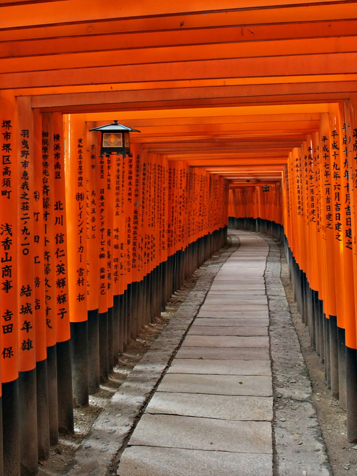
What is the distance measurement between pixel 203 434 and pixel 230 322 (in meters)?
4.38

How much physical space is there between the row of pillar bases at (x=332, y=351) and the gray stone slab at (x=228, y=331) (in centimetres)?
79

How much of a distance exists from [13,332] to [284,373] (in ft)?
12.0

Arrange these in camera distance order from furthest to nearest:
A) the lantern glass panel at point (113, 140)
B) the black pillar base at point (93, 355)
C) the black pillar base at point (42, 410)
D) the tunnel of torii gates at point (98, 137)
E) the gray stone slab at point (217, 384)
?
the black pillar base at point (93, 355) < the gray stone slab at point (217, 384) < the lantern glass panel at point (113, 140) < the black pillar base at point (42, 410) < the tunnel of torii gates at point (98, 137)

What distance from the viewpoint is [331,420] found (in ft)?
16.9

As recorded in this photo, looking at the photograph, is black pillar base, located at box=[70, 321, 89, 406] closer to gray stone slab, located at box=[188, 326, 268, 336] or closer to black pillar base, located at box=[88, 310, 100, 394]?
black pillar base, located at box=[88, 310, 100, 394]

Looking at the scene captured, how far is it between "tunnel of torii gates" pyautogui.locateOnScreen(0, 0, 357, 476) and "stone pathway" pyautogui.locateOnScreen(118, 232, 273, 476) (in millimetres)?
782

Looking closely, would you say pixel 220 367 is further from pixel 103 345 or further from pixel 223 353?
pixel 103 345

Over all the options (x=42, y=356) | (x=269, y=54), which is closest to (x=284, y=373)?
(x=42, y=356)

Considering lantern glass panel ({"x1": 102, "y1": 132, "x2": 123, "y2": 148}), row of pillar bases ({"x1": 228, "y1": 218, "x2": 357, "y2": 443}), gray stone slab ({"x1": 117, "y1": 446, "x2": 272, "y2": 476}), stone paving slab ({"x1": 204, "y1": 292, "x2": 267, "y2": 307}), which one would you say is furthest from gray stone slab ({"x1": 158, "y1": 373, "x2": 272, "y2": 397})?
stone paving slab ({"x1": 204, "y1": 292, "x2": 267, "y2": 307})

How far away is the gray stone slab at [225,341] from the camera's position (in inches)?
304

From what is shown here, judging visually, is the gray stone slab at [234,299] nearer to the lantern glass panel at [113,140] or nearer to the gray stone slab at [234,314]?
the gray stone slab at [234,314]

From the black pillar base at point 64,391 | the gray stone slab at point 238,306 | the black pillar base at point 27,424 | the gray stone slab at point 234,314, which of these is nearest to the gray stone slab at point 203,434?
the black pillar base at point 64,391

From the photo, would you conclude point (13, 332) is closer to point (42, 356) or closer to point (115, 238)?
point (42, 356)

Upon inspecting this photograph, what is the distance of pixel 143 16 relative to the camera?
3000 millimetres
